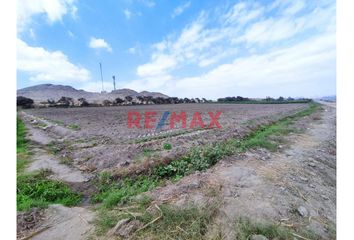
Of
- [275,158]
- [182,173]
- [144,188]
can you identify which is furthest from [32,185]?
[275,158]

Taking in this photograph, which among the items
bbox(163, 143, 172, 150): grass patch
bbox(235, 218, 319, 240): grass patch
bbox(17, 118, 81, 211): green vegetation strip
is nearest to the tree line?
bbox(17, 118, 81, 211): green vegetation strip

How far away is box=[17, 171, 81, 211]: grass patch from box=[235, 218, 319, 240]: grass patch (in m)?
2.75

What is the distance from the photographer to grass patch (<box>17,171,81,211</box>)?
311 centimetres

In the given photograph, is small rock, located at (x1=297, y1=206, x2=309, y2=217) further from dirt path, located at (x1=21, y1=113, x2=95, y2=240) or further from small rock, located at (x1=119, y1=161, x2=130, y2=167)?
small rock, located at (x1=119, y1=161, x2=130, y2=167)

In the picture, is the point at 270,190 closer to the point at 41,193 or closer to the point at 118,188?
the point at 118,188

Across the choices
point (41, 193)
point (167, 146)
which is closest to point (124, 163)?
point (167, 146)

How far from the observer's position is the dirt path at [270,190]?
2.46 m

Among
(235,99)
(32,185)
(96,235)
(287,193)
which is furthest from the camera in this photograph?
(235,99)

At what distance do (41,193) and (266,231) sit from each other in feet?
12.2

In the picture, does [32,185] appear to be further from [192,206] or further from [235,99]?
[235,99]

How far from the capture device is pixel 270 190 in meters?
3.03

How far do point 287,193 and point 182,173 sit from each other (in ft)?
6.31

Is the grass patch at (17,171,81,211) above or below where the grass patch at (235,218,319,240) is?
below

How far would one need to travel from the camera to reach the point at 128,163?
178 inches
